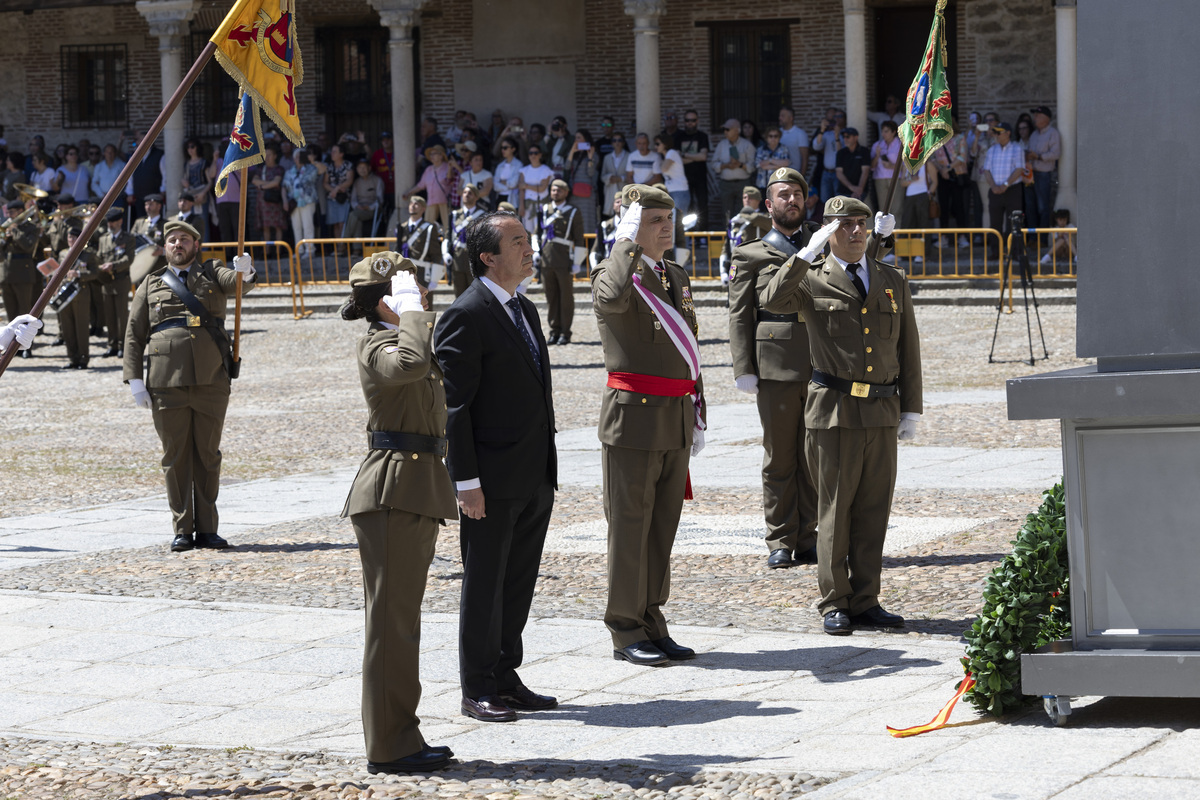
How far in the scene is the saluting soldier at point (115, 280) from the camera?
68.7 feet

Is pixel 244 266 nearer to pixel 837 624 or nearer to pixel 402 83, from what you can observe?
pixel 837 624

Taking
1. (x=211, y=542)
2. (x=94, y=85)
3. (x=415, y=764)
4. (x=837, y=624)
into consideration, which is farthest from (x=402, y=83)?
(x=415, y=764)

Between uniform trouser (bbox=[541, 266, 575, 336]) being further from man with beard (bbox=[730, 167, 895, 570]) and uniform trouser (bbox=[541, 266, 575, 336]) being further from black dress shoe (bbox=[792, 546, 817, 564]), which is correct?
black dress shoe (bbox=[792, 546, 817, 564])

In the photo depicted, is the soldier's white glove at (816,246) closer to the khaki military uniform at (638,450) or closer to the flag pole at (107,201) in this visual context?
the khaki military uniform at (638,450)

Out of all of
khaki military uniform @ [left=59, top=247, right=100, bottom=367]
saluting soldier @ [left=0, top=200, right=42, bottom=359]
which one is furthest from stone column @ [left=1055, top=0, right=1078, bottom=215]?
saluting soldier @ [left=0, top=200, right=42, bottom=359]

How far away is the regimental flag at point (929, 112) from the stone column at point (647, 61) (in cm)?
1744

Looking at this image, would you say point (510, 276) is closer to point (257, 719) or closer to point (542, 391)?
point (542, 391)

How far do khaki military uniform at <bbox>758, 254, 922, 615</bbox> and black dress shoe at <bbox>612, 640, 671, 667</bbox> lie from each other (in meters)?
0.87

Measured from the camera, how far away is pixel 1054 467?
10906mm

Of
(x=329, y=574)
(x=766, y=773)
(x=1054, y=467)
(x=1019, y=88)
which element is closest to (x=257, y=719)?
(x=766, y=773)

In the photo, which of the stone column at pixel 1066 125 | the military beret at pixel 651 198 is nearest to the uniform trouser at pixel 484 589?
the military beret at pixel 651 198

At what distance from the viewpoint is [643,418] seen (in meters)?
6.53

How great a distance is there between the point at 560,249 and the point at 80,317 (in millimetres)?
5888

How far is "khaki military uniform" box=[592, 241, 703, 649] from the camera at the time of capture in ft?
21.4
